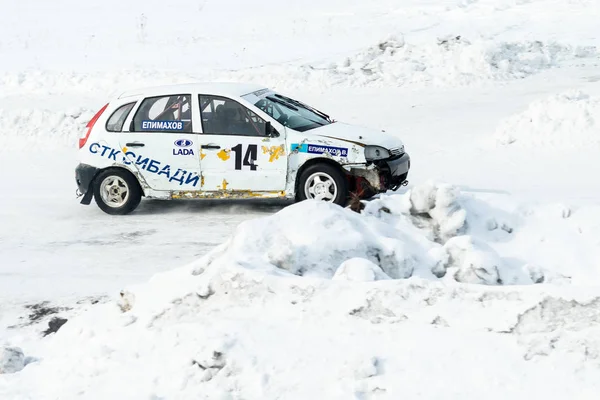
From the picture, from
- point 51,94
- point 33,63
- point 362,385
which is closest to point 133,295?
point 362,385

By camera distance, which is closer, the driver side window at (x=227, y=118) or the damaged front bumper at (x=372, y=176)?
the damaged front bumper at (x=372, y=176)

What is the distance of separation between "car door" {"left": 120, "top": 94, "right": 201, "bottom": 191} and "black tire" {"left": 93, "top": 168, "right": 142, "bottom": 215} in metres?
0.17

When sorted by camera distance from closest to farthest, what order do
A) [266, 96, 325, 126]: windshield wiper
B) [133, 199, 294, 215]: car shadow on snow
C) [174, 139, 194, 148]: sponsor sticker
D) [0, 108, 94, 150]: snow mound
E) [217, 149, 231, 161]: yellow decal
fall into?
[217, 149, 231, 161]: yellow decal
[174, 139, 194, 148]: sponsor sticker
[266, 96, 325, 126]: windshield wiper
[133, 199, 294, 215]: car shadow on snow
[0, 108, 94, 150]: snow mound

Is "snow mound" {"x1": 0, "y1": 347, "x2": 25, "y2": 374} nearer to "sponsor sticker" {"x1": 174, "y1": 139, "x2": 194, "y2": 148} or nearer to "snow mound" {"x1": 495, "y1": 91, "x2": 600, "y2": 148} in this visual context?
"sponsor sticker" {"x1": 174, "y1": 139, "x2": 194, "y2": 148}

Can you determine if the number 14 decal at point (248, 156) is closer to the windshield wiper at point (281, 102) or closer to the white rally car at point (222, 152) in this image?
the white rally car at point (222, 152)

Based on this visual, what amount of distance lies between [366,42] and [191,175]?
17.6 m

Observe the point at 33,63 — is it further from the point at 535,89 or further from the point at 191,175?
the point at 191,175

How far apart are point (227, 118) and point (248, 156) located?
1.77 ft

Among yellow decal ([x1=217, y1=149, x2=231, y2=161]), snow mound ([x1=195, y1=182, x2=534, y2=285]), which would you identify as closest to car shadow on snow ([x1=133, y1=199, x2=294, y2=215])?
yellow decal ([x1=217, y1=149, x2=231, y2=161])

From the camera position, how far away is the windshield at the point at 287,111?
10.5m

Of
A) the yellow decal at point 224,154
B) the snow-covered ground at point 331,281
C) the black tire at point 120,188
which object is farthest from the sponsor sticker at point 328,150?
the black tire at point 120,188

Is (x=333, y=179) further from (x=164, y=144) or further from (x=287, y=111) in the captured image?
(x=164, y=144)

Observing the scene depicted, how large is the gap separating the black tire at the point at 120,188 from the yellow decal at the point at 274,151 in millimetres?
1702

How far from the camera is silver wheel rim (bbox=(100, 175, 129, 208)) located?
427 inches
